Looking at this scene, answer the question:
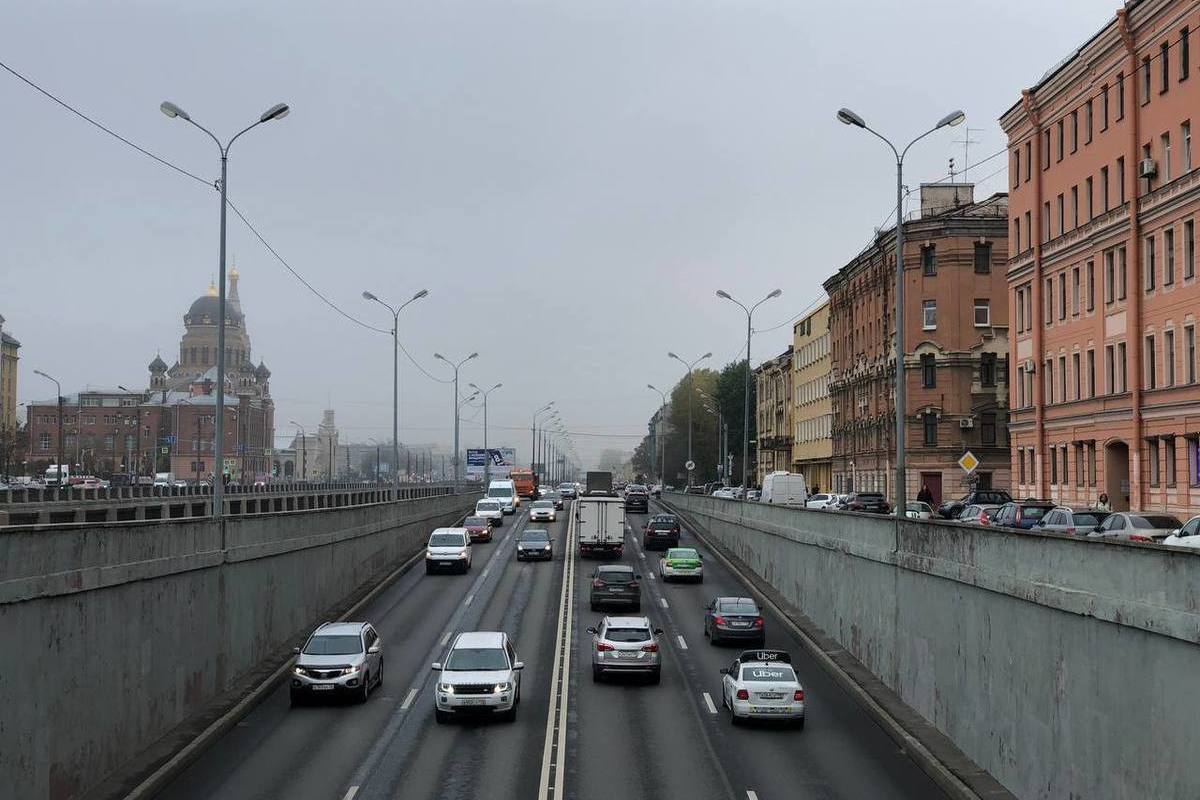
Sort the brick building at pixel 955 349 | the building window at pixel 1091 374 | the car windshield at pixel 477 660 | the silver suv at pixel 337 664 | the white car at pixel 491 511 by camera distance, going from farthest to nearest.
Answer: the white car at pixel 491 511 → the brick building at pixel 955 349 → the building window at pixel 1091 374 → the silver suv at pixel 337 664 → the car windshield at pixel 477 660

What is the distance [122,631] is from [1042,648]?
15.2 metres

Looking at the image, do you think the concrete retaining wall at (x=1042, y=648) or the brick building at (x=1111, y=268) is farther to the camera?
the brick building at (x=1111, y=268)

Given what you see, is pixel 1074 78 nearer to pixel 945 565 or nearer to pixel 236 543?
pixel 945 565

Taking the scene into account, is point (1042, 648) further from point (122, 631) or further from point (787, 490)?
point (787, 490)

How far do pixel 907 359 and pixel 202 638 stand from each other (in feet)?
188

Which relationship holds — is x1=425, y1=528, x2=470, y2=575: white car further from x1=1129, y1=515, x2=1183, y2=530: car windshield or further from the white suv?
x1=1129, y1=515, x2=1183, y2=530: car windshield

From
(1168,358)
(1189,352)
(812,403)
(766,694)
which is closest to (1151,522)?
(766,694)

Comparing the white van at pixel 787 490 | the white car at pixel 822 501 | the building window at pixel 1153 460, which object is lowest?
the white car at pixel 822 501

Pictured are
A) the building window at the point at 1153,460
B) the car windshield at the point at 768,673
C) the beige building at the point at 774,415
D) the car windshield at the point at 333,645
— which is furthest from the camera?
the beige building at the point at 774,415

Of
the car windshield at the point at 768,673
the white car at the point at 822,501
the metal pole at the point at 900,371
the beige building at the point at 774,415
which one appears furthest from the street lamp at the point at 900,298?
the beige building at the point at 774,415

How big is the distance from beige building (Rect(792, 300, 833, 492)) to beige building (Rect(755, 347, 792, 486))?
8.44 feet

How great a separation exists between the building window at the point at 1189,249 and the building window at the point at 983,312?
3192 centimetres

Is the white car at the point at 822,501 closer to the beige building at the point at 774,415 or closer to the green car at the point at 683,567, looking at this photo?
the green car at the point at 683,567

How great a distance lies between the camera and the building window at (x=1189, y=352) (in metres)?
44.8
